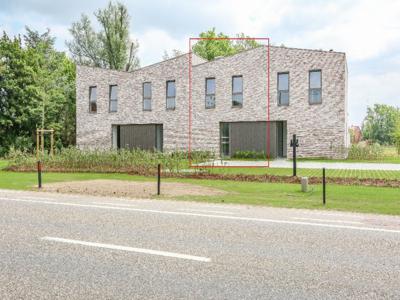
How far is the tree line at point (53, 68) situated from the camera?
3891cm

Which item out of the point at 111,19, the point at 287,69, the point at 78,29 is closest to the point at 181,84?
the point at 287,69

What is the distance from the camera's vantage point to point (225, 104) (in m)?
30.9

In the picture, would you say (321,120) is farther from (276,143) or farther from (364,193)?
(364,193)

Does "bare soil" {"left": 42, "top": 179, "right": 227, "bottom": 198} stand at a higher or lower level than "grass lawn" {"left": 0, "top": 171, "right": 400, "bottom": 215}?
lower

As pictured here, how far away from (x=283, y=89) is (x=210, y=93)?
551 centimetres

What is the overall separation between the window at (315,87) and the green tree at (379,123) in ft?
270

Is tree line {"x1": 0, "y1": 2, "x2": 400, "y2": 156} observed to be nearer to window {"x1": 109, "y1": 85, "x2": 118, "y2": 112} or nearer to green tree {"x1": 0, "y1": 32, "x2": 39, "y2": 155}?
green tree {"x1": 0, "y1": 32, "x2": 39, "y2": 155}

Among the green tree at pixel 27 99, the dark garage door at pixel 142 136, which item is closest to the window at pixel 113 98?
the dark garage door at pixel 142 136

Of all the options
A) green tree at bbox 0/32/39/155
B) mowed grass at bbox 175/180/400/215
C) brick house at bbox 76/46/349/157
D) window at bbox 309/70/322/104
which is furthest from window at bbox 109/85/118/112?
mowed grass at bbox 175/180/400/215

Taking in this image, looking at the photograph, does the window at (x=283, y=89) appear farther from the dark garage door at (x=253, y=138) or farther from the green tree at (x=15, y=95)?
the green tree at (x=15, y=95)

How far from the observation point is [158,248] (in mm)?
5699

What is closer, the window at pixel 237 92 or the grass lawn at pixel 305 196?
the grass lawn at pixel 305 196

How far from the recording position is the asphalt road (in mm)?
4191

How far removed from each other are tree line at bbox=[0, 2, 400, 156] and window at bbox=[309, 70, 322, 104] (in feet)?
39.3
